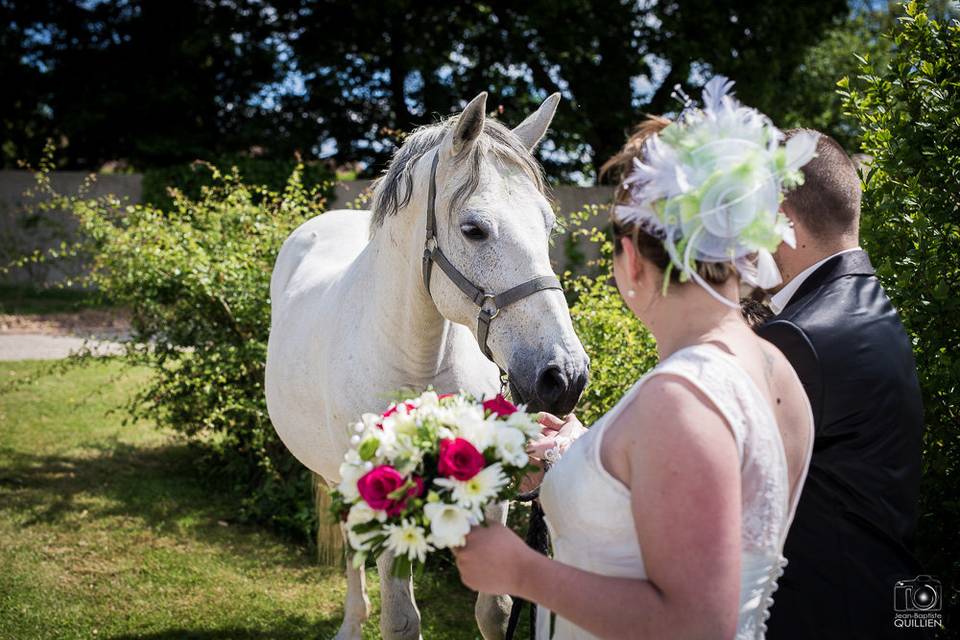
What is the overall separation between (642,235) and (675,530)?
0.59 m

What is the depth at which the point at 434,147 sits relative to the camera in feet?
10.1

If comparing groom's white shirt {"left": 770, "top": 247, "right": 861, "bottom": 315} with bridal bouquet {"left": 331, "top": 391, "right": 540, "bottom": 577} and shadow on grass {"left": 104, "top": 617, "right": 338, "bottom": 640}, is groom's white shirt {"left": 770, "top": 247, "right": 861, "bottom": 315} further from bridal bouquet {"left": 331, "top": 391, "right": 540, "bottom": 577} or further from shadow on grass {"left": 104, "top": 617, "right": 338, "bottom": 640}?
shadow on grass {"left": 104, "top": 617, "right": 338, "bottom": 640}

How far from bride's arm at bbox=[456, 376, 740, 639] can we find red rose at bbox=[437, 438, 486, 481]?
0.29m

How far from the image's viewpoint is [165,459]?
741cm

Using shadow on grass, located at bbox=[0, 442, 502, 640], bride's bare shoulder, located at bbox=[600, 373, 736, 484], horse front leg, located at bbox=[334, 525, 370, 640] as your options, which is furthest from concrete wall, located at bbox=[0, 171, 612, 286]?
bride's bare shoulder, located at bbox=[600, 373, 736, 484]

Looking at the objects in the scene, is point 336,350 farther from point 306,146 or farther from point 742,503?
point 306,146

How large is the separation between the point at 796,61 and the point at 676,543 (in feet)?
64.9

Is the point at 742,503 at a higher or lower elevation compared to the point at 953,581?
higher

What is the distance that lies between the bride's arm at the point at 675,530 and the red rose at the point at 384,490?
1.18ft

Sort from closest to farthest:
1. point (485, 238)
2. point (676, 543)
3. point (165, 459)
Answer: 1. point (676, 543)
2. point (485, 238)
3. point (165, 459)

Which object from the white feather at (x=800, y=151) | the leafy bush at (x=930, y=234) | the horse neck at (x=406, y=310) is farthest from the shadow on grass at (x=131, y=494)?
the white feather at (x=800, y=151)

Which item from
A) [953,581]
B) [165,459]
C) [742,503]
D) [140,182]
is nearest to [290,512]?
[165,459]

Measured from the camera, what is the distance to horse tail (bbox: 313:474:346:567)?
4.85 m

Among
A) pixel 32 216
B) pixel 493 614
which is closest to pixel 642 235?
pixel 493 614
